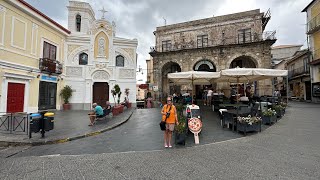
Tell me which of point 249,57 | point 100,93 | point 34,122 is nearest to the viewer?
point 34,122

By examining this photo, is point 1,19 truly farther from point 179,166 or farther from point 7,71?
point 179,166

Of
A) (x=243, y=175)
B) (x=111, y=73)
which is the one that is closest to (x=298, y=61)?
(x=111, y=73)

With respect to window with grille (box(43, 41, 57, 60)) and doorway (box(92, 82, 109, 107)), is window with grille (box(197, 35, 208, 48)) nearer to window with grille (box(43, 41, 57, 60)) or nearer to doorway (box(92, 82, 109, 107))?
doorway (box(92, 82, 109, 107))

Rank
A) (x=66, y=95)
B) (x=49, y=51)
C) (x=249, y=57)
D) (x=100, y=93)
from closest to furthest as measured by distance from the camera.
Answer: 1. (x=49, y=51)
2. (x=66, y=95)
3. (x=100, y=93)
4. (x=249, y=57)

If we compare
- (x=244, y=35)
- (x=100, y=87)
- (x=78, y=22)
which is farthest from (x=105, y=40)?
(x=244, y=35)

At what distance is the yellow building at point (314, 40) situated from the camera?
2064cm

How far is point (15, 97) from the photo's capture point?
11883 millimetres

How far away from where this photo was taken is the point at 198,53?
24.3 metres

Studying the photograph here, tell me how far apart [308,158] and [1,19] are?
54.4 feet

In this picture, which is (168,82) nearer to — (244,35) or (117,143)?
(244,35)

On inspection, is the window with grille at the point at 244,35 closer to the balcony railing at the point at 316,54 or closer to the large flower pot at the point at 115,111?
the balcony railing at the point at 316,54

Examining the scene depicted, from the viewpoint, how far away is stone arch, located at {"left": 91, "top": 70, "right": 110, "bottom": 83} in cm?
1725

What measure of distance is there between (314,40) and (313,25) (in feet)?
6.33

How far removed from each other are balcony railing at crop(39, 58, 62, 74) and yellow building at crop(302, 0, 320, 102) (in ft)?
95.7
